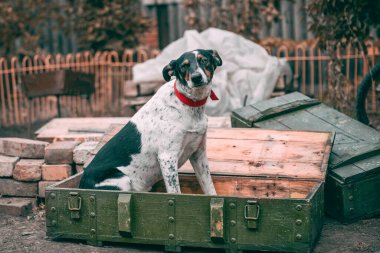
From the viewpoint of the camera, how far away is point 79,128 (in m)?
7.80

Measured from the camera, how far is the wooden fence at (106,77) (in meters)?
10.9

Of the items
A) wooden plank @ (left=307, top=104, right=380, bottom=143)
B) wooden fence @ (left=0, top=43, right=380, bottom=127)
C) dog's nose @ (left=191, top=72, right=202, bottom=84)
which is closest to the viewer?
dog's nose @ (left=191, top=72, right=202, bottom=84)

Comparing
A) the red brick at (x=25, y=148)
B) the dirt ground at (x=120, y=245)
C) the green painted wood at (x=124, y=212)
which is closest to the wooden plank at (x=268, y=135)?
the dirt ground at (x=120, y=245)

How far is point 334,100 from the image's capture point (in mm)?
9281

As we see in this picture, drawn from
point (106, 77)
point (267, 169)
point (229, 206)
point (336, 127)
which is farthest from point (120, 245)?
point (106, 77)

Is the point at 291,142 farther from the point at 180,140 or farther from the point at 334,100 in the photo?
the point at 334,100

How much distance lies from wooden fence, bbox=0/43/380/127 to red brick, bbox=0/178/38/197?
15.1ft

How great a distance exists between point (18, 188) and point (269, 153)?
7.66 ft

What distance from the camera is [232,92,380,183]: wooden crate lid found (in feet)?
18.4

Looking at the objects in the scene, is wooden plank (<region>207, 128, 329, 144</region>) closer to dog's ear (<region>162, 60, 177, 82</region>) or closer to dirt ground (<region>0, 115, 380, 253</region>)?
dirt ground (<region>0, 115, 380, 253</region>)

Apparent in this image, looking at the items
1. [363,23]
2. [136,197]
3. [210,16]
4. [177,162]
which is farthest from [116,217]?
[210,16]

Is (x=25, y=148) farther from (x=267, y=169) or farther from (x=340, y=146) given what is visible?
(x=340, y=146)

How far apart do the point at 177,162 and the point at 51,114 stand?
6.78m

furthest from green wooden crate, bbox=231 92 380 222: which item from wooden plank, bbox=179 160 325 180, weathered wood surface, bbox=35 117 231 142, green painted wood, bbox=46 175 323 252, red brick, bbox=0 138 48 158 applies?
red brick, bbox=0 138 48 158
